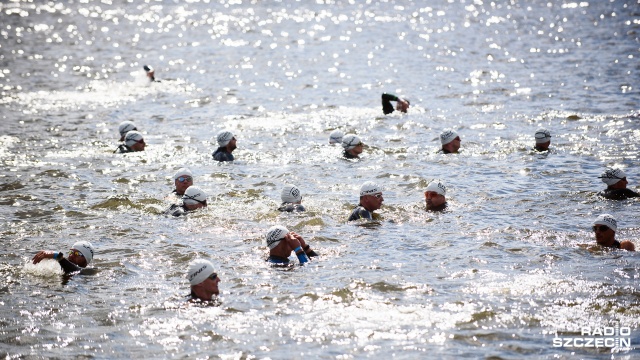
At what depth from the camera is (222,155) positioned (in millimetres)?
27297

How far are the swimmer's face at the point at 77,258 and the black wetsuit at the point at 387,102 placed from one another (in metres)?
19.6

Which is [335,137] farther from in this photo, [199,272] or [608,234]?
[199,272]

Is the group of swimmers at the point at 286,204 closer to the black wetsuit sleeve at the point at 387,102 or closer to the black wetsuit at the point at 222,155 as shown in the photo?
the black wetsuit at the point at 222,155

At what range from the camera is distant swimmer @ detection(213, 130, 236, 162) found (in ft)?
89.5

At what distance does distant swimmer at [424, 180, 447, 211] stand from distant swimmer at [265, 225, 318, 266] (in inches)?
198

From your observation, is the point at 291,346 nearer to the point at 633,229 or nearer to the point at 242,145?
the point at 633,229

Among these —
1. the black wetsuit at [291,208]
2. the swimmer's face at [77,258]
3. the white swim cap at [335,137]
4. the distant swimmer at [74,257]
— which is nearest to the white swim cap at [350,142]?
the white swim cap at [335,137]

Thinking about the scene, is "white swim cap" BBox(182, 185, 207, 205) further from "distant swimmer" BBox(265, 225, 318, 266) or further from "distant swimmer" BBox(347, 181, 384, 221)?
"distant swimmer" BBox(265, 225, 318, 266)

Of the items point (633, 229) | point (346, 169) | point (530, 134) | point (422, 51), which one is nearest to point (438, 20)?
point (422, 51)

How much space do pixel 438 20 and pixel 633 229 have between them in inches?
2573

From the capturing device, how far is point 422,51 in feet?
192

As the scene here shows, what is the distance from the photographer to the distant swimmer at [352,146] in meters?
27.0

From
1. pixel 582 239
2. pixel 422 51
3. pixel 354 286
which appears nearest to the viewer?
pixel 354 286

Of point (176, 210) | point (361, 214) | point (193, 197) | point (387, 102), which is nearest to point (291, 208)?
point (361, 214)
